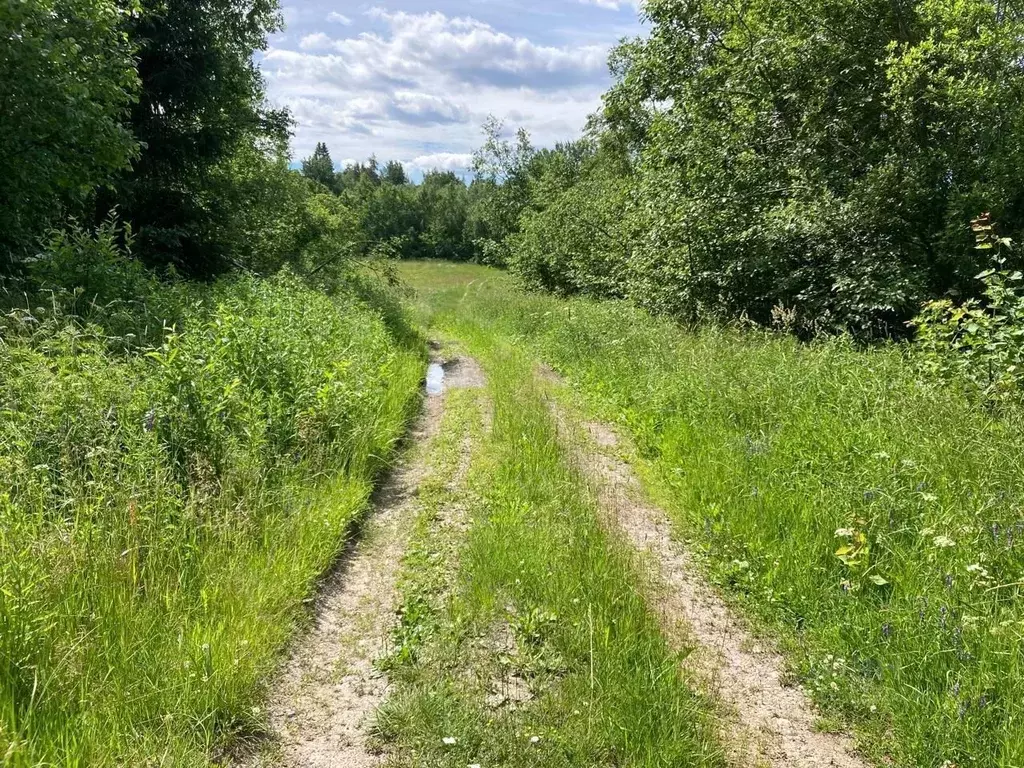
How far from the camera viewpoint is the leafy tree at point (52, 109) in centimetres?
736

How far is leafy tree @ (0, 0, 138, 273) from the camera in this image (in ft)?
24.1

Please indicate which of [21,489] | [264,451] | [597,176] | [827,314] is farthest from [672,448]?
[597,176]

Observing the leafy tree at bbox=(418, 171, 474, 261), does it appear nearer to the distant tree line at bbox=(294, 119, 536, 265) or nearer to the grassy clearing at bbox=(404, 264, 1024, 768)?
the distant tree line at bbox=(294, 119, 536, 265)

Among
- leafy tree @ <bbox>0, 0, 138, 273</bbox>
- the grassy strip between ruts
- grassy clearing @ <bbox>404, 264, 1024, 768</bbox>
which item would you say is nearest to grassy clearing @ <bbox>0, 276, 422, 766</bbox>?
the grassy strip between ruts

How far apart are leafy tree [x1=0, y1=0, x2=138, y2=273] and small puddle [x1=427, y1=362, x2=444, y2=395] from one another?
6.22 m

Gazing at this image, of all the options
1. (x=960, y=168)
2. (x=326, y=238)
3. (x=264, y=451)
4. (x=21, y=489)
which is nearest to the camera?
(x=21, y=489)

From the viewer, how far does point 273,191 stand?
17547 millimetres

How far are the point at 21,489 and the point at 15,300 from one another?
419 cm

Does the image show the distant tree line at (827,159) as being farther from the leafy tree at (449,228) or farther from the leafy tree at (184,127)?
the leafy tree at (449,228)

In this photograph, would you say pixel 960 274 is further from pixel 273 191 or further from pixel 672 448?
pixel 273 191

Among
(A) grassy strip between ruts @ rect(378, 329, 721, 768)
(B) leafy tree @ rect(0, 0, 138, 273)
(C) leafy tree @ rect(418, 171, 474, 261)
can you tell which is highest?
(C) leafy tree @ rect(418, 171, 474, 261)

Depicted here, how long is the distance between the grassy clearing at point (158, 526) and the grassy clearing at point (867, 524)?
3.13 m

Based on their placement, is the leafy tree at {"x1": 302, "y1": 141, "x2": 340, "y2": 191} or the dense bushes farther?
the leafy tree at {"x1": 302, "y1": 141, "x2": 340, "y2": 191}

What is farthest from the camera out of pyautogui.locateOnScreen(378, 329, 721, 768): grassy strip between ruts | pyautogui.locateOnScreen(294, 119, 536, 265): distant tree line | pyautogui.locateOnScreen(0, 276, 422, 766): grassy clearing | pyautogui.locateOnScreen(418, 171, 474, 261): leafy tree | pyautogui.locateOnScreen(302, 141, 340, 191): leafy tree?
pyautogui.locateOnScreen(302, 141, 340, 191): leafy tree
